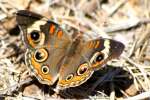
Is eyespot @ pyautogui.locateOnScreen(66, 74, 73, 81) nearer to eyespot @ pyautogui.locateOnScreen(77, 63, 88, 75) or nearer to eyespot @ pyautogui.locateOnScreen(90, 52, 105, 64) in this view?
eyespot @ pyautogui.locateOnScreen(77, 63, 88, 75)

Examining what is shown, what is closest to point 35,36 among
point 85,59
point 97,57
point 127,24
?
point 85,59

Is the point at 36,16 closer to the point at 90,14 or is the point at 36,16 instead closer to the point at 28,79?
the point at 28,79

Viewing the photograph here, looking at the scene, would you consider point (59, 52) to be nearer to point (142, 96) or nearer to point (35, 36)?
point (35, 36)

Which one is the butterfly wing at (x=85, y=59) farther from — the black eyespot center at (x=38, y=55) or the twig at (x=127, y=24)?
the twig at (x=127, y=24)

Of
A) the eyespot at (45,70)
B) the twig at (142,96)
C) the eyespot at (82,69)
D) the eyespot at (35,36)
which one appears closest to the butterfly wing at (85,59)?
the eyespot at (82,69)

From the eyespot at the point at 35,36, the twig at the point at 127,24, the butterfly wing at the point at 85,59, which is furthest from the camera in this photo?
the twig at the point at 127,24

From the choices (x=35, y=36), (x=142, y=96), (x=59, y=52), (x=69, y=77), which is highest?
(x=35, y=36)
